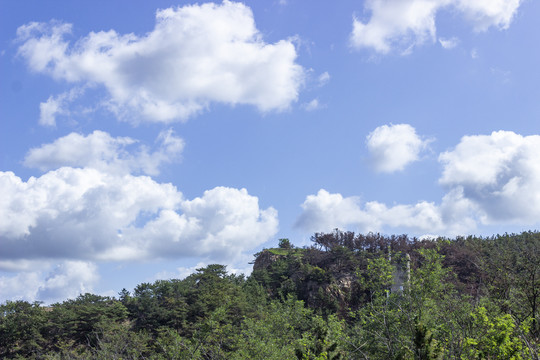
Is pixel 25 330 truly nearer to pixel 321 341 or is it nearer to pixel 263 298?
pixel 263 298

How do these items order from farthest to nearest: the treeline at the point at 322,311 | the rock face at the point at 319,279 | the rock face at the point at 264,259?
the rock face at the point at 264,259
the rock face at the point at 319,279
the treeline at the point at 322,311

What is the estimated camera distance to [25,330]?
161ft

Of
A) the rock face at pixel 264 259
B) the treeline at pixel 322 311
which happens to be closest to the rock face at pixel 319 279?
the treeline at pixel 322 311

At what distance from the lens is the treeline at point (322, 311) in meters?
15.1

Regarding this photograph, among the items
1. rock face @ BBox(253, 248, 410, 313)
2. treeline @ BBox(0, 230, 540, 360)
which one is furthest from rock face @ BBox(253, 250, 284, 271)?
rock face @ BBox(253, 248, 410, 313)

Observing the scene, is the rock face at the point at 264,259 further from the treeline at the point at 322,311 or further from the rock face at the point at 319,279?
the rock face at the point at 319,279

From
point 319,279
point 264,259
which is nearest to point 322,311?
point 319,279

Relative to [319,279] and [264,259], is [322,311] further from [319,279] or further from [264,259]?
[264,259]

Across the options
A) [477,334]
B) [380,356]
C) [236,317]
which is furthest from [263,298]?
[477,334]

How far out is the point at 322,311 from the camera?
54938mm

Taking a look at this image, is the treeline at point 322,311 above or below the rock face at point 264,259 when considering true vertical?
below

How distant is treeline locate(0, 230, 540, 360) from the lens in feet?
49.5

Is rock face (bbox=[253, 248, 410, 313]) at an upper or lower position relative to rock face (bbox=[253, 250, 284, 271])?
lower

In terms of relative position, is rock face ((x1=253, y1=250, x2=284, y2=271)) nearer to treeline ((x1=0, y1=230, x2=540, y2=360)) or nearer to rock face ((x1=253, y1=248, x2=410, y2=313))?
treeline ((x1=0, y1=230, x2=540, y2=360))
